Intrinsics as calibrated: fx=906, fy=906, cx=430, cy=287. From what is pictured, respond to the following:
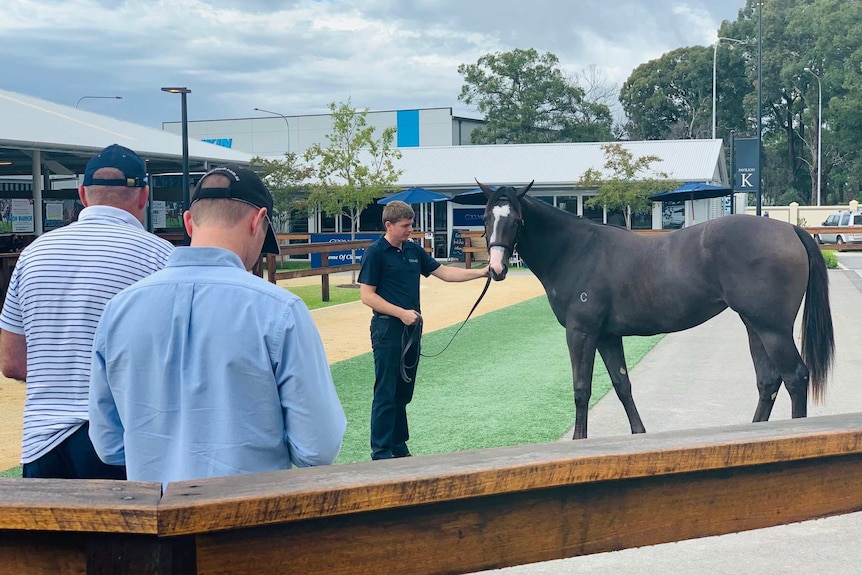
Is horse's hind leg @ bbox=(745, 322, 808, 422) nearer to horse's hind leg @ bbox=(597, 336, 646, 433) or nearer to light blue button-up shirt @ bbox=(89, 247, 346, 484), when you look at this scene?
horse's hind leg @ bbox=(597, 336, 646, 433)

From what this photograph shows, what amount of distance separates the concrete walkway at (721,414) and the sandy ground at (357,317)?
166 inches

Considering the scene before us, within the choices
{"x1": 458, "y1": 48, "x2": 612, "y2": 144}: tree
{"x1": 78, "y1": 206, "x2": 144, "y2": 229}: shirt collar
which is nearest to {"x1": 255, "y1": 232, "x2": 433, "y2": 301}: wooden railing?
{"x1": 78, "y1": 206, "x2": 144, "y2": 229}: shirt collar

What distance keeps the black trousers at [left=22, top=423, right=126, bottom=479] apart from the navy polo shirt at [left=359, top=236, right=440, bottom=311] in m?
3.46

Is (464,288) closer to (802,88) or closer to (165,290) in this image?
(165,290)

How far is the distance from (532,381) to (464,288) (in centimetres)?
1444

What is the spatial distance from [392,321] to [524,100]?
57.2 m

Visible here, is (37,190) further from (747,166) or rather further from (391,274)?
(747,166)

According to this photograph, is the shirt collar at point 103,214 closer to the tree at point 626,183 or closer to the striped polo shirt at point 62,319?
the striped polo shirt at point 62,319

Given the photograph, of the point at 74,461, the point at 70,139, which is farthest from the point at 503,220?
the point at 70,139

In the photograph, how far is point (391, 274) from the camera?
652 cm

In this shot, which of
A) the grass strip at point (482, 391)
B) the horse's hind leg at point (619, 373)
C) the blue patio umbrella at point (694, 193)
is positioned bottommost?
the grass strip at point (482, 391)

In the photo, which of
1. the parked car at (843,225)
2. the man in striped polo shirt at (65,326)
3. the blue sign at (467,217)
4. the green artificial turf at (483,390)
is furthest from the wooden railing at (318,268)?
the parked car at (843,225)

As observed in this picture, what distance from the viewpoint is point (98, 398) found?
7.52 feet

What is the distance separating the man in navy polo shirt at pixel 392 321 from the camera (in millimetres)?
6273
